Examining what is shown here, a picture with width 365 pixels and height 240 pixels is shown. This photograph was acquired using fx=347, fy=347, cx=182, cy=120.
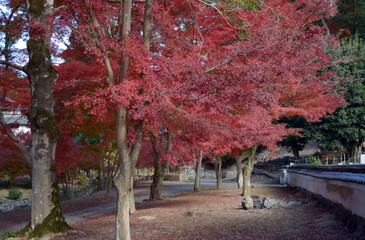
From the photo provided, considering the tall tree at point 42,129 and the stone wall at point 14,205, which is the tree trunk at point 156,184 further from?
the stone wall at point 14,205

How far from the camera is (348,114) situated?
2794 centimetres

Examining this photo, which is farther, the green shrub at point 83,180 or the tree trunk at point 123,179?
the green shrub at point 83,180

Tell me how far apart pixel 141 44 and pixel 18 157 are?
10351mm

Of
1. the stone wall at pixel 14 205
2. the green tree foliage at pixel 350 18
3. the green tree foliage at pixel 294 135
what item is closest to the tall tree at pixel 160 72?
the stone wall at pixel 14 205

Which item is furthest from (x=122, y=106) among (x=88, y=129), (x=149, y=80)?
(x=88, y=129)

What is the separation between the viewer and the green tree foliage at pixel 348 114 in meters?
27.6

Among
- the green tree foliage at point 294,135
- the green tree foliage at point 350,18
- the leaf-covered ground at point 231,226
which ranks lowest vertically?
the leaf-covered ground at point 231,226

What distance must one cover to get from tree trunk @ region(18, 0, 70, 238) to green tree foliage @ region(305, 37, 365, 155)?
23.5m

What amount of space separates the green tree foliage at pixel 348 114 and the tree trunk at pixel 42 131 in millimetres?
23459

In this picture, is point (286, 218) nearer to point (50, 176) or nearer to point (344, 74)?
point (50, 176)

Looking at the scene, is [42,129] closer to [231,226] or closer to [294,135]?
[231,226]

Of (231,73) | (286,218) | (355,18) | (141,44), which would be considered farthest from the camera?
(355,18)

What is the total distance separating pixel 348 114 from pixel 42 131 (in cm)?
2520

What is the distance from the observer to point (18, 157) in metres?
16.0
